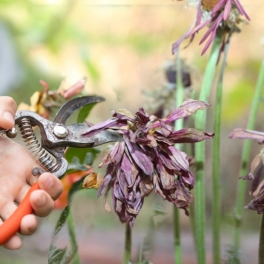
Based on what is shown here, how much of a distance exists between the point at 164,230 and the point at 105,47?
237 millimetres

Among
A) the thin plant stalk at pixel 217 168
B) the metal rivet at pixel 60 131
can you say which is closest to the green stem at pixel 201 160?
the thin plant stalk at pixel 217 168

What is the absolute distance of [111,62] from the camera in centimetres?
A: 54

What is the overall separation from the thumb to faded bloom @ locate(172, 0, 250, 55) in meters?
0.13

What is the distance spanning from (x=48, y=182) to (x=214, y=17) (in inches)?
7.1

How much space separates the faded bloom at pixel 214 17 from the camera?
313mm

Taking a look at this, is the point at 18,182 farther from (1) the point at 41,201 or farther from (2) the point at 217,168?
(2) the point at 217,168

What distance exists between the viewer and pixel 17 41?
0.55 metres

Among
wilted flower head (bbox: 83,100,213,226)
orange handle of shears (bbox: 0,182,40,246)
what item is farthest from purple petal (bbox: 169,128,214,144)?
orange handle of shears (bbox: 0,182,40,246)

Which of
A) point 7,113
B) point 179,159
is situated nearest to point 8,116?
point 7,113

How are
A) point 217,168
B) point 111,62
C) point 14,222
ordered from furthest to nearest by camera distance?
A: point 111,62, point 217,168, point 14,222

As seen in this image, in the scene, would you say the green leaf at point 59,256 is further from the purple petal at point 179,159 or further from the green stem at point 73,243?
the purple petal at point 179,159

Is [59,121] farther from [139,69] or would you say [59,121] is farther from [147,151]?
[139,69]

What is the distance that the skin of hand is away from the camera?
263mm

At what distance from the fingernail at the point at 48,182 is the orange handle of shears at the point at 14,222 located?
0.6 inches
